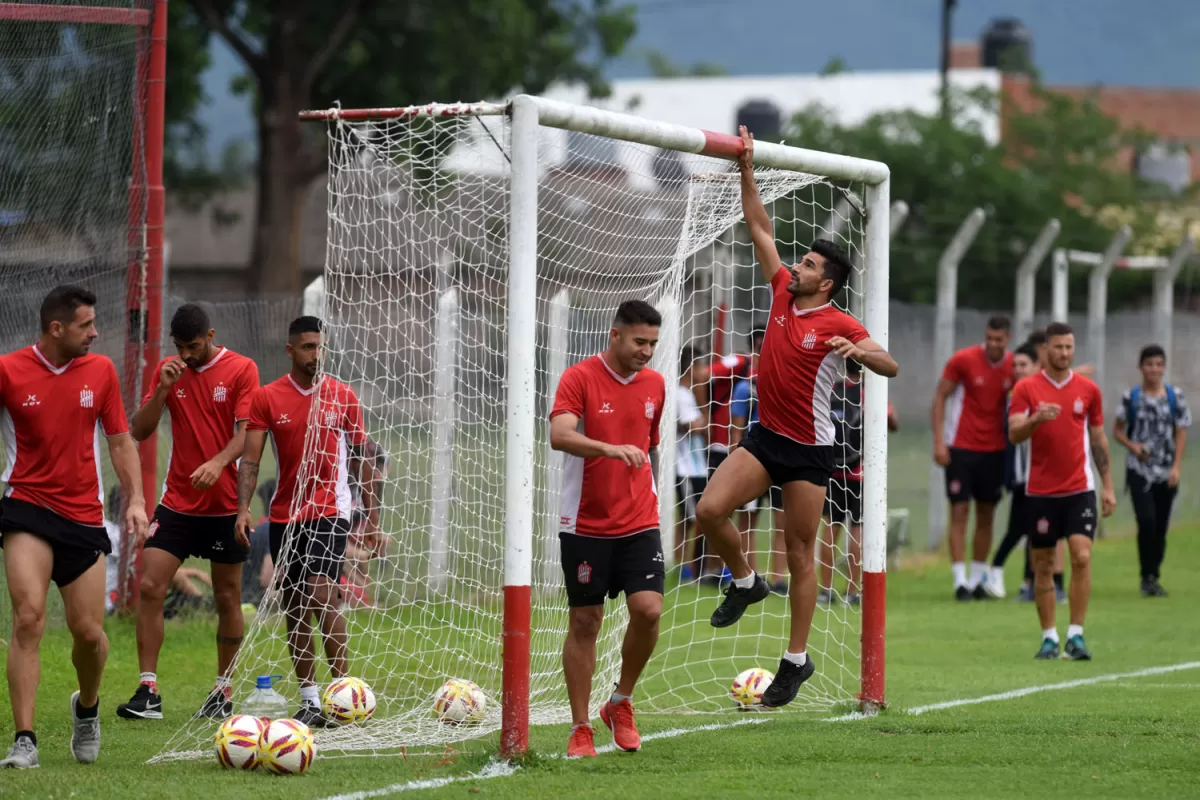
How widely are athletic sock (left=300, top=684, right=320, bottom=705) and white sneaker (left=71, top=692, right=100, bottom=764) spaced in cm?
135

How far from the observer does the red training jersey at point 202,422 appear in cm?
910

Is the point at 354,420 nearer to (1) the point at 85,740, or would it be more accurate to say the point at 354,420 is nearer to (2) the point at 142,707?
(2) the point at 142,707

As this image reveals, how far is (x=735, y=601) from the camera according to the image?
859 centimetres

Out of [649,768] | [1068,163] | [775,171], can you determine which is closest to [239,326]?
[775,171]

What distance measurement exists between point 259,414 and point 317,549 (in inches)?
32.1

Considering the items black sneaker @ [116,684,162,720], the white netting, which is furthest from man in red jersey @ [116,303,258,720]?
the white netting

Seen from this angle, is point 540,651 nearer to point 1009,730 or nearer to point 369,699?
point 369,699

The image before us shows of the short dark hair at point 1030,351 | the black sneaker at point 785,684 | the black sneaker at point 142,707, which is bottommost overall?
the black sneaker at point 142,707

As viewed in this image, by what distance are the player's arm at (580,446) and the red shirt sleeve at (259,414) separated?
2079 mm

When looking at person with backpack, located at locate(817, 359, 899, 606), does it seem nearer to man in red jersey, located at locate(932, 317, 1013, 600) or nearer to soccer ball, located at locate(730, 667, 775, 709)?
man in red jersey, located at locate(932, 317, 1013, 600)

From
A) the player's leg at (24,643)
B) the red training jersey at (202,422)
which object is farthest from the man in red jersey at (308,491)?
the player's leg at (24,643)

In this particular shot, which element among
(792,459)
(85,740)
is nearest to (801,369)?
(792,459)

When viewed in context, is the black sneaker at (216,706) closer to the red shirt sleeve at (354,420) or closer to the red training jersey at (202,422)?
the red training jersey at (202,422)

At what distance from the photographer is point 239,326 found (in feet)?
40.6
